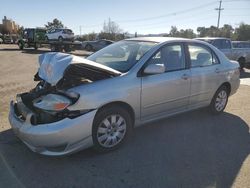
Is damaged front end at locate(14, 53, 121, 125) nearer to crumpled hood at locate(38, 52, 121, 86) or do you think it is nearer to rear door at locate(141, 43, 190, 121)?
crumpled hood at locate(38, 52, 121, 86)

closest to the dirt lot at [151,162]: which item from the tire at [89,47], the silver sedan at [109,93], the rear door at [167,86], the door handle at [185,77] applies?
the silver sedan at [109,93]

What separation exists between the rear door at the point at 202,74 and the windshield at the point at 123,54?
0.99 metres

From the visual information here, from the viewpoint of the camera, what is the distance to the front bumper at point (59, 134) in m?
3.35

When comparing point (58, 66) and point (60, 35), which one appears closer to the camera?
point (58, 66)

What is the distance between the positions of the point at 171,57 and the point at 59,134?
2.42 metres

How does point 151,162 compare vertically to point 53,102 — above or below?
below

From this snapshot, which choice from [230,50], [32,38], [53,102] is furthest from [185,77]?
Result: [32,38]

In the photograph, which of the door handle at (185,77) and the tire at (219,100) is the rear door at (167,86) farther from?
the tire at (219,100)

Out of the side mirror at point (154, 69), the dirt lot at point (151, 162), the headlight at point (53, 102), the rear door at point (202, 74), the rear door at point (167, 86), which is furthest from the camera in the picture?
the rear door at point (202, 74)

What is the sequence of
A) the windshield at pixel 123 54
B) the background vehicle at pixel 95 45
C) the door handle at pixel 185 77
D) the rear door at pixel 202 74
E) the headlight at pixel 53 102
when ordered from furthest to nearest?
the background vehicle at pixel 95 45 < the rear door at pixel 202 74 < the door handle at pixel 185 77 < the windshield at pixel 123 54 < the headlight at pixel 53 102

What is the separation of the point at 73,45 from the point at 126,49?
75.7ft

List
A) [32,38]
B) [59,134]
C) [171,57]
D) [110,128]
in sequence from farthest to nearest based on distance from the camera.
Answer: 1. [32,38]
2. [171,57]
3. [110,128]
4. [59,134]

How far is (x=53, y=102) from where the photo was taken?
3514 millimetres

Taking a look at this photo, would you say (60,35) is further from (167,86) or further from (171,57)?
(167,86)
